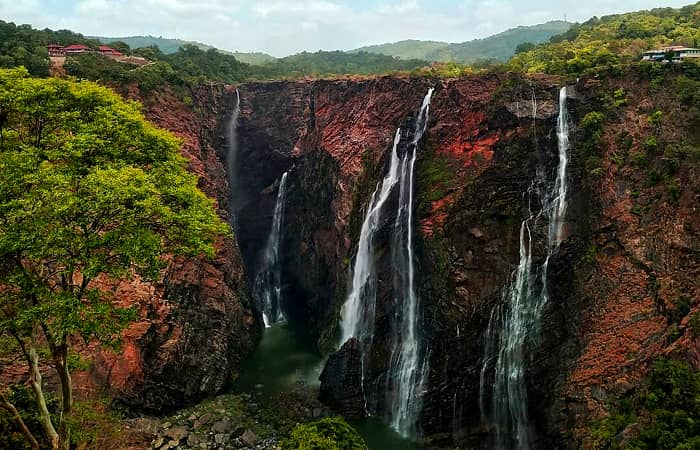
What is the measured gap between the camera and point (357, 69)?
62.2 metres

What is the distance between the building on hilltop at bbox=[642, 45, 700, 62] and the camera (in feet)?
69.3

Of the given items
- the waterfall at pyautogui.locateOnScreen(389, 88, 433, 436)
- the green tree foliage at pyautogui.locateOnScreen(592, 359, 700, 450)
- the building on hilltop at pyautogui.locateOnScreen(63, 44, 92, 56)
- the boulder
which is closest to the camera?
the green tree foliage at pyautogui.locateOnScreen(592, 359, 700, 450)

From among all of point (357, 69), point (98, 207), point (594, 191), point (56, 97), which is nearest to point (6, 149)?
point (56, 97)

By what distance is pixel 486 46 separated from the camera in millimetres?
112875

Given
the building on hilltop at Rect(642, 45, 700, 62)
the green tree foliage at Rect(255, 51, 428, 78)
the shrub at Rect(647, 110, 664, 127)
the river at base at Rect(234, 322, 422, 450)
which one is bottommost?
the river at base at Rect(234, 322, 422, 450)

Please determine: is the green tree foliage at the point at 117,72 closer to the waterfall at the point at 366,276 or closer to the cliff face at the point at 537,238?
the cliff face at the point at 537,238

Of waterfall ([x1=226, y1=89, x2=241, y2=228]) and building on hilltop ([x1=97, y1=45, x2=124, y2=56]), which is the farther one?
waterfall ([x1=226, y1=89, x2=241, y2=228])

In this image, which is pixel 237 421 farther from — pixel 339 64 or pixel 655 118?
pixel 339 64

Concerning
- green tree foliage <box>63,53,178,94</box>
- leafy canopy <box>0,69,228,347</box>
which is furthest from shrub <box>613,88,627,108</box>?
green tree foliage <box>63,53,178,94</box>

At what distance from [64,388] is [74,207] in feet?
13.7

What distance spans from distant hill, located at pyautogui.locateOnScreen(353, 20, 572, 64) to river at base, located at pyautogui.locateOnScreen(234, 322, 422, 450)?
274 ft

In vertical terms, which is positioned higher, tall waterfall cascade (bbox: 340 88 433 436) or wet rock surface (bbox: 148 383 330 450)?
Result: tall waterfall cascade (bbox: 340 88 433 436)

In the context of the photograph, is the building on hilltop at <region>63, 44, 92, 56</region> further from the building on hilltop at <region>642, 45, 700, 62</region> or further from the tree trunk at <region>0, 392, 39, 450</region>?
the building on hilltop at <region>642, 45, 700, 62</region>

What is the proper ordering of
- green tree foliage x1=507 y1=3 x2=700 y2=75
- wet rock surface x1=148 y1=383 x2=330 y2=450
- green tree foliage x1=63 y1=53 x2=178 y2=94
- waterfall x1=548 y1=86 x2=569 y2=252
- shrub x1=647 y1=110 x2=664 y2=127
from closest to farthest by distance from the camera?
wet rock surface x1=148 y1=383 x2=330 y2=450
shrub x1=647 y1=110 x2=664 y2=127
waterfall x1=548 y1=86 x2=569 y2=252
green tree foliage x1=507 y1=3 x2=700 y2=75
green tree foliage x1=63 y1=53 x2=178 y2=94
